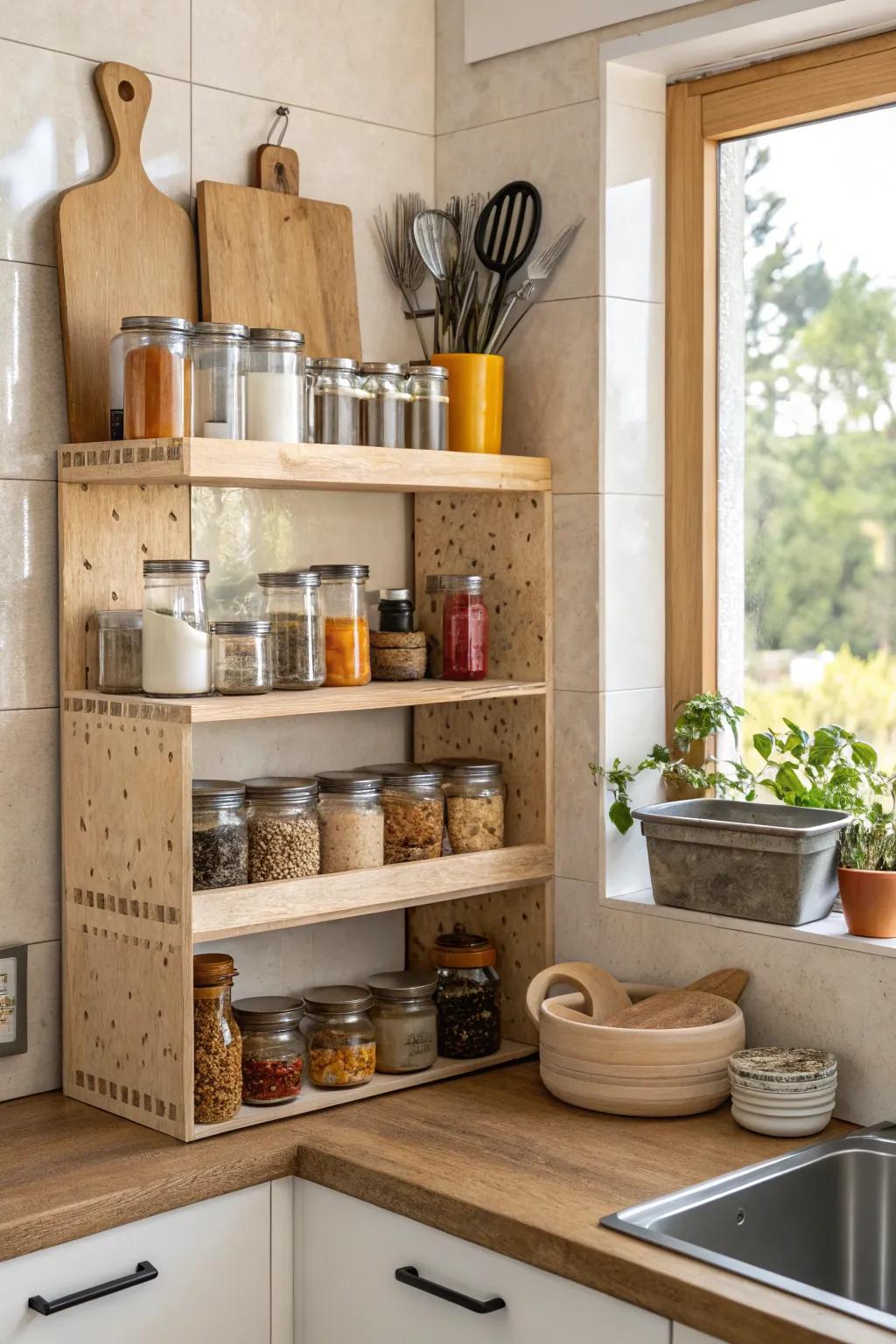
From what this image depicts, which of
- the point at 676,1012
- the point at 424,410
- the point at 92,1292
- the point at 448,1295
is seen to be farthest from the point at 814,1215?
the point at 424,410

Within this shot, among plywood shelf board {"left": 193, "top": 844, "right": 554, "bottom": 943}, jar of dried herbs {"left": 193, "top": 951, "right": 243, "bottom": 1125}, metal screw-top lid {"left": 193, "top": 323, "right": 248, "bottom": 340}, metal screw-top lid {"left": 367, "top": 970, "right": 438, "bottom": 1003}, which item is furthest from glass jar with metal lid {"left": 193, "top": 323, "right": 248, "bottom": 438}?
metal screw-top lid {"left": 367, "top": 970, "right": 438, "bottom": 1003}

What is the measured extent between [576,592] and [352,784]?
1.51 feet

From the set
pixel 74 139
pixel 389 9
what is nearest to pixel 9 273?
pixel 74 139

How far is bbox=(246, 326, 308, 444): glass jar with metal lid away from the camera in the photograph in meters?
1.97

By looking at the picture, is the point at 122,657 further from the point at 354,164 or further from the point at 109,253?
the point at 354,164

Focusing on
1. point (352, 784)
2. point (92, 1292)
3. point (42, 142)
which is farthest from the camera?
point (352, 784)

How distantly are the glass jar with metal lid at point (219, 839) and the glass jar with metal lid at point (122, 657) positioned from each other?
17 centimetres

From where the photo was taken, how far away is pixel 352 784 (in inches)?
82.9

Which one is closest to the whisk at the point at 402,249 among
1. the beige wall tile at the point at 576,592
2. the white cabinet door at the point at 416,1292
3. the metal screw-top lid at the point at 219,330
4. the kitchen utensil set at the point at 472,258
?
the kitchen utensil set at the point at 472,258

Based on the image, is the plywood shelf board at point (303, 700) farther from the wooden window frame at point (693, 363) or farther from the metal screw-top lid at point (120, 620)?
the wooden window frame at point (693, 363)

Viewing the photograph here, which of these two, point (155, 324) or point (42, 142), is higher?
point (42, 142)

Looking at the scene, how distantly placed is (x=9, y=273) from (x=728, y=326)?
3.44ft

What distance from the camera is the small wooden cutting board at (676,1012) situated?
2012 mm

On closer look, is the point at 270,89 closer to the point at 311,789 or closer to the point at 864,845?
the point at 311,789
